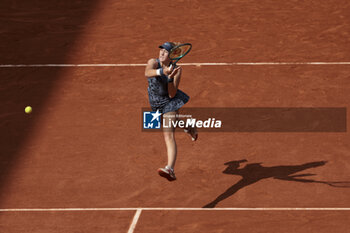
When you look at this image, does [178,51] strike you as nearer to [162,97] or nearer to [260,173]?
[162,97]

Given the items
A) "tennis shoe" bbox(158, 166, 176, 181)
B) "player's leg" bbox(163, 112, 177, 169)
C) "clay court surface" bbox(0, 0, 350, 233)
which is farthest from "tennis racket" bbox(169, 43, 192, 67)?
"clay court surface" bbox(0, 0, 350, 233)

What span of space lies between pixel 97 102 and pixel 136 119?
1039 mm

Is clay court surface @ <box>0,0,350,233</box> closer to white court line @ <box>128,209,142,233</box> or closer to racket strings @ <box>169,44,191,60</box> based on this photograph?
white court line @ <box>128,209,142,233</box>

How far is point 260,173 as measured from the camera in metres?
11.3

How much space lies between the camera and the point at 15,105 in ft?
45.1

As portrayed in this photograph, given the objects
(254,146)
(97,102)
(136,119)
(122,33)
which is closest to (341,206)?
(254,146)

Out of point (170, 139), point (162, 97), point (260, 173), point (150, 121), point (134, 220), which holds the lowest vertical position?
point (260, 173)

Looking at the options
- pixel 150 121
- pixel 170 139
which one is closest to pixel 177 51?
pixel 170 139

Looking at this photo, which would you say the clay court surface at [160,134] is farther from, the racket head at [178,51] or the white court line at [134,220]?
the racket head at [178,51]

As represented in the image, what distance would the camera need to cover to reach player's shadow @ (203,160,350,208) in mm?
10938

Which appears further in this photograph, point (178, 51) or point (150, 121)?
point (150, 121)

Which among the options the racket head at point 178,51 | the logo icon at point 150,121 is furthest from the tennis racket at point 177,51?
the logo icon at point 150,121

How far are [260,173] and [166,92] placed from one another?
2454 millimetres

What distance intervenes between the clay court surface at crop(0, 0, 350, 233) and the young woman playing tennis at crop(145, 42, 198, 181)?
1.04 m
